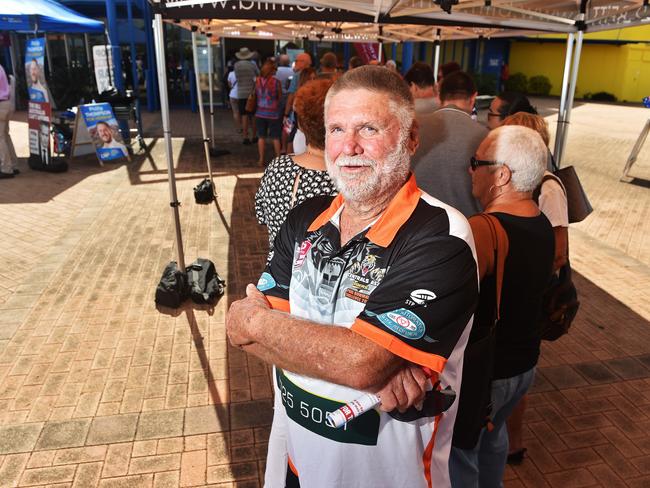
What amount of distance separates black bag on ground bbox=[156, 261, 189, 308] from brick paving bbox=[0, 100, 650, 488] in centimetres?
12

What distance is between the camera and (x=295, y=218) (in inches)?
76.3

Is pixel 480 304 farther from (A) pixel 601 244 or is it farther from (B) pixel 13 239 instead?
(B) pixel 13 239

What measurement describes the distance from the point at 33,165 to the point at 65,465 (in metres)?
8.57

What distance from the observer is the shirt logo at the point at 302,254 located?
1.77 m

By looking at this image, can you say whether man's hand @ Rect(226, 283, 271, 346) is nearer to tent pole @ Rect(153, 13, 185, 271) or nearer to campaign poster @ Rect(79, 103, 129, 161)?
tent pole @ Rect(153, 13, 185, 271)

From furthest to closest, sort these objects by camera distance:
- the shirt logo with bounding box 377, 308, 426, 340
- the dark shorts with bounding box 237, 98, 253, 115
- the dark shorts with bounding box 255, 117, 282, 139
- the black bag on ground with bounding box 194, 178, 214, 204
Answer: the dark shorts with bounding box 237, 98, 253, 115
the dark shorts with bounding box 255, 117, 282, 139
the black bag on ground with bounding box 194, 178, 214, 204
the shirt logo with bounding box 377, 308, 426, 340

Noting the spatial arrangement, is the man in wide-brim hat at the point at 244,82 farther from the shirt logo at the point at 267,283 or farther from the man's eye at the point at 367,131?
the man's eye at the point at 367,131

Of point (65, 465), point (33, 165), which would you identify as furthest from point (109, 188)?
point (65, 465)

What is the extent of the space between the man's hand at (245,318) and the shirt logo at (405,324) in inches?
17.0

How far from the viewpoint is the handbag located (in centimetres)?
314

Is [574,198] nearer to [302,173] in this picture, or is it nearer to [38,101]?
[302,173]

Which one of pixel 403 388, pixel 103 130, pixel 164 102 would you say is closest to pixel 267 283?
pixel 403 388

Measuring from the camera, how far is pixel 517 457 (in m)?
3.12

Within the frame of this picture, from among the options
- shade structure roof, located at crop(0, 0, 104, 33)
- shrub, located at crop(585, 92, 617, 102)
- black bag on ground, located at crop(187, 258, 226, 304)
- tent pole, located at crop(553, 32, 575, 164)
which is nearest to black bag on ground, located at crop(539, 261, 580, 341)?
tent pole, located at crop(553, 32, 575, 164)
